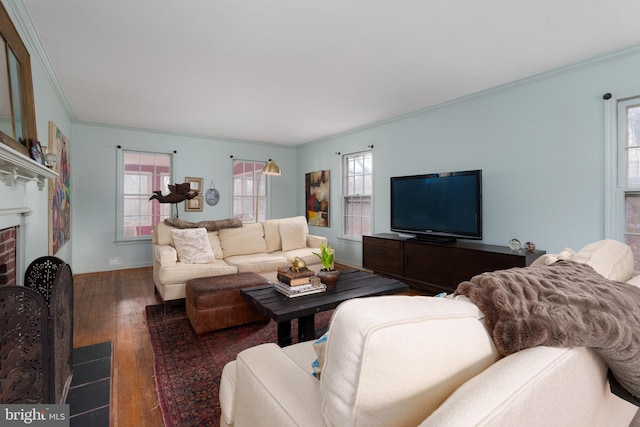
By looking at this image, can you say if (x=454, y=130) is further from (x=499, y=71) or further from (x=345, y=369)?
(x=345, y=369)

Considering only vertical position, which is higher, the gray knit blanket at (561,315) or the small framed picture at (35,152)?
the small framed picture at (35,152)

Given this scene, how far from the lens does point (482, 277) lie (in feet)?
2.89

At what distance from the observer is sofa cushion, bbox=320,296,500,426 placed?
583mm

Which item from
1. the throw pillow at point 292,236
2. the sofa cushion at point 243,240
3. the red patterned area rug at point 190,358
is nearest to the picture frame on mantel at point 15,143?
the red patterned area rug at point 190,358

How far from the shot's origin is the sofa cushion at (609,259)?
→ 128cm

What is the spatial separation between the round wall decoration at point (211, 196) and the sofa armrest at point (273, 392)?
521 centimetres

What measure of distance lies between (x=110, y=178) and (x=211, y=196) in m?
1.64

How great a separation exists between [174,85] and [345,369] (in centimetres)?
368

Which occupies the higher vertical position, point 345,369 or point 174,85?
point 174,85

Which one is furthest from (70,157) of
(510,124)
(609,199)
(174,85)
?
(609,199)

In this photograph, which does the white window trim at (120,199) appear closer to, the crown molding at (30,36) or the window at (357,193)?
the crown molding at (30,36)

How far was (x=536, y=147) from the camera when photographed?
10.4 ft

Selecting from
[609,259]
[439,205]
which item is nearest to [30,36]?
[609,259]

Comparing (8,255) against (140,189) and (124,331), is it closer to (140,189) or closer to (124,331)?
(124,331)
